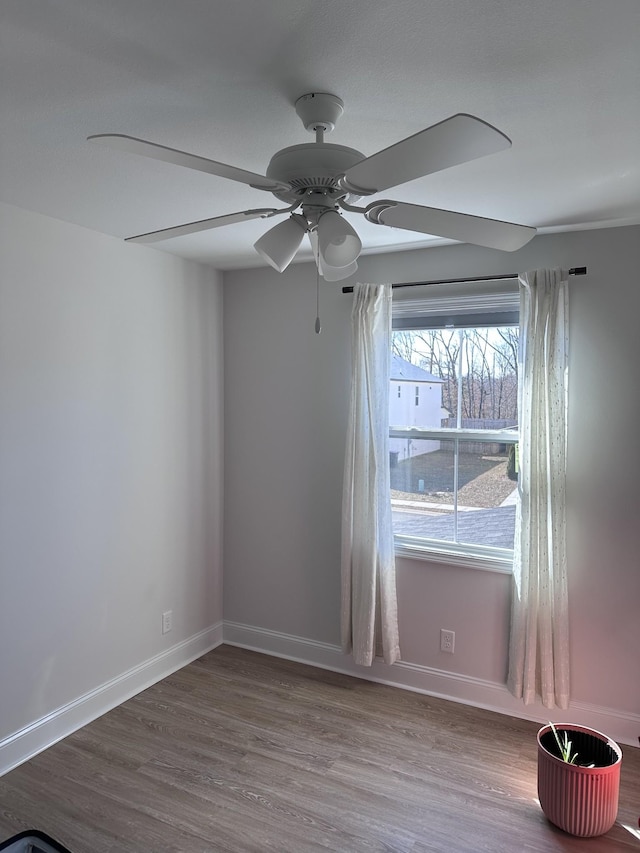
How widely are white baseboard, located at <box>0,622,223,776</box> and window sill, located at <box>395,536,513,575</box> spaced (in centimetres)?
138

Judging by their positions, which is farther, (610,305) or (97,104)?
(610,305)

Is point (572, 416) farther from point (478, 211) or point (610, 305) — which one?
point (478, 211)

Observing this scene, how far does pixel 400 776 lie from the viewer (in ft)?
8.38

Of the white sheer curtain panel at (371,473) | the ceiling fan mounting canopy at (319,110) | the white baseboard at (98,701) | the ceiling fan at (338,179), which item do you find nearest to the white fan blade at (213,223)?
the ceiling fan at (338,179)

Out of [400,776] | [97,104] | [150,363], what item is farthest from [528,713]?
[97,104]

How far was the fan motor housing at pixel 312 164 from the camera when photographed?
1437mm

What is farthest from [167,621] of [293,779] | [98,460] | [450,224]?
[450,224]

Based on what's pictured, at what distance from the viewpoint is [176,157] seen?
129 cm

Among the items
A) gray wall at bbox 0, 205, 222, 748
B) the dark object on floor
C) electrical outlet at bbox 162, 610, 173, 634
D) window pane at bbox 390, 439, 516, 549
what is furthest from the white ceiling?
electrical outlet at bbox 162, 610, 173, 634

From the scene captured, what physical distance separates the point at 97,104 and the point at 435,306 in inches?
78.1

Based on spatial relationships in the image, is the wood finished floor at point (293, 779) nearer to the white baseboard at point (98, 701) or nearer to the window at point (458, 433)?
the white baseboard at point (98, 701)

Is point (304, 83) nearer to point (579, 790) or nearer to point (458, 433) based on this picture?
point (458, 433)

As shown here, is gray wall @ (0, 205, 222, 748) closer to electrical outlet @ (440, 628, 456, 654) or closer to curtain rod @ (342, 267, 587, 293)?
curtain rod @ (342, 267, 587, 293)

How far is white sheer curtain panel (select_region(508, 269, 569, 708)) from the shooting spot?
279 centimetres
